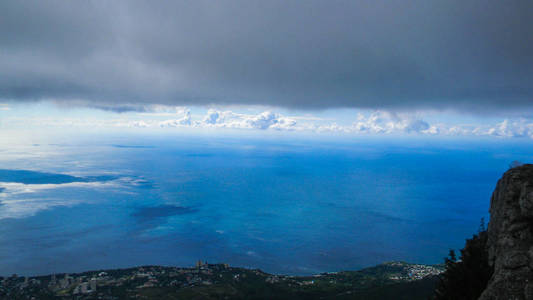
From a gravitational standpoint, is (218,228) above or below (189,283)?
below

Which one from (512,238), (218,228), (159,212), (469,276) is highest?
(512,238)

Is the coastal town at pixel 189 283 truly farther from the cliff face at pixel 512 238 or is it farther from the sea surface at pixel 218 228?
the cliff face at pixel 512 238

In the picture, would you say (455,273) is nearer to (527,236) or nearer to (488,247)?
(488,247)

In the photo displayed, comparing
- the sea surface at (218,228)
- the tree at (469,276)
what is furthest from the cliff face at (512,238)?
the sea surface at (218,228)

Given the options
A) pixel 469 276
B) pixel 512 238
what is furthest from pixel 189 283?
pixel 512 238

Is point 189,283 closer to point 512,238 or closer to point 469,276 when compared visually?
point 469,276

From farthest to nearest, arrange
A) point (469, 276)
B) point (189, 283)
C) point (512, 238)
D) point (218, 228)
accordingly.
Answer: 1. point (218, 228)
2. point (189, 283)
3. point (469, 276)
4. point (512, 238)

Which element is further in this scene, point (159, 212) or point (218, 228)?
point (159, 212)
